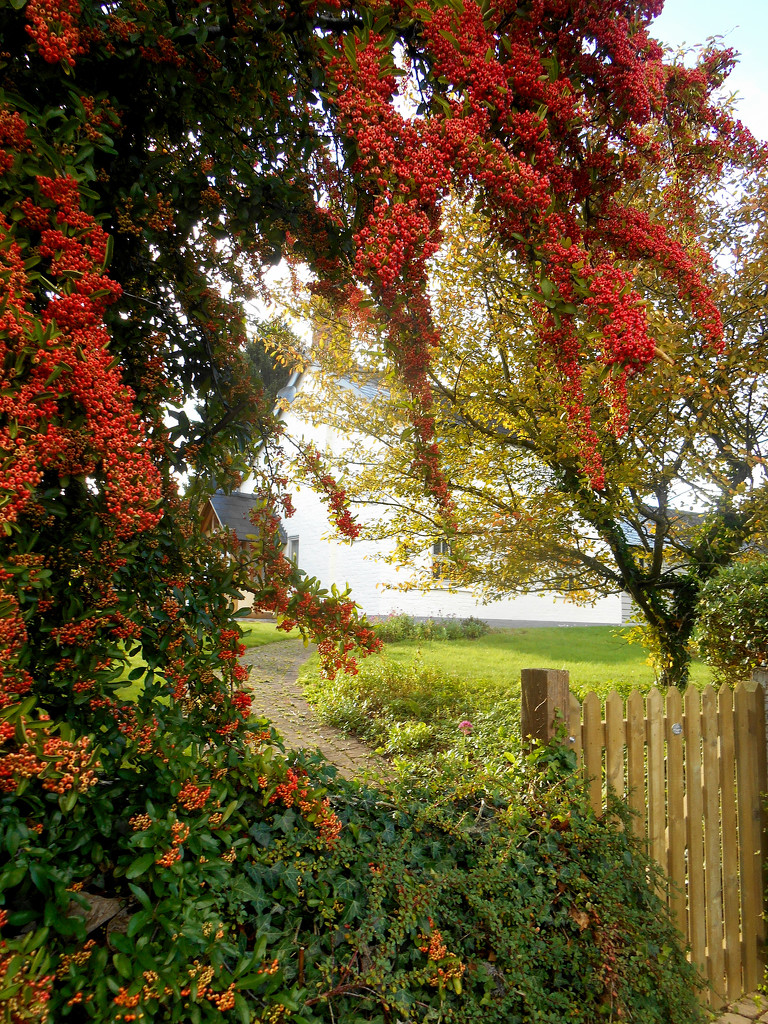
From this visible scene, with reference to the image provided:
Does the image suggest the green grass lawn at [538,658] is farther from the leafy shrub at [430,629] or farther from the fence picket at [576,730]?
the fence picket at [576,730]

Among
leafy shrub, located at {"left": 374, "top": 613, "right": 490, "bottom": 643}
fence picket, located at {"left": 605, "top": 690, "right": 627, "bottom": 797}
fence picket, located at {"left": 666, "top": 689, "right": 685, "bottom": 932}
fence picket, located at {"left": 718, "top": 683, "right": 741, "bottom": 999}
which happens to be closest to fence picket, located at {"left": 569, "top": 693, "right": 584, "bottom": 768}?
fence picket, located at {"left": 605, "top": 690, "right": 627, "bottom": 797}

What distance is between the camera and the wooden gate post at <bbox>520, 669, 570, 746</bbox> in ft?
8.50

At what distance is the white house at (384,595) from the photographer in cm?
1234

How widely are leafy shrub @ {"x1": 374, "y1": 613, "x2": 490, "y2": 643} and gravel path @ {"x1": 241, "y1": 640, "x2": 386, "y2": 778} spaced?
165cm

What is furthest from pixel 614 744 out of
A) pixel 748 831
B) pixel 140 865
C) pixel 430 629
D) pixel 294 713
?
pixel 430 629

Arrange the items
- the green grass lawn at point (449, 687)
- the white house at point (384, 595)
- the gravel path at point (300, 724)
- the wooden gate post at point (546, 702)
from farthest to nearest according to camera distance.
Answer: the white house at point (384, 595), the green grass lawn at point (449, 687), the gravel path at point (300, 724), the wooden gate post at point (546, 702)

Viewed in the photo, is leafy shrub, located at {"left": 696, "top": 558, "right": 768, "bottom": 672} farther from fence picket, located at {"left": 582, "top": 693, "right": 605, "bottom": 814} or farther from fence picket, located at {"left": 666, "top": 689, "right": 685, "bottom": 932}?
fence picket, located at {"left": 582, "top": 693, "right": 605, "bottom": 814}

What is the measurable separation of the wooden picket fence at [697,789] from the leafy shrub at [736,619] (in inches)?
9.2

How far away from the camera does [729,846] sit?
312 cm

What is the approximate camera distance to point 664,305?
4898 mm

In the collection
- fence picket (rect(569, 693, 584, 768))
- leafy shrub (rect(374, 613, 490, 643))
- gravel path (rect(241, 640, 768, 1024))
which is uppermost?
fence picket (rect(569, 693, 584, 768))

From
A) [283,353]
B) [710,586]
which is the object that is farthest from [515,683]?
[283,353]

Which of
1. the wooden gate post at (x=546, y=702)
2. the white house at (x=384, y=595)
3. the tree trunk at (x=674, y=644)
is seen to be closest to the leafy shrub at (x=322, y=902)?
the wooden gate post at (x=546, y=702)

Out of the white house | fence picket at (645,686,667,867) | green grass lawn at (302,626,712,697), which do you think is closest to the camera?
fence picket at (645,686,667,867)
